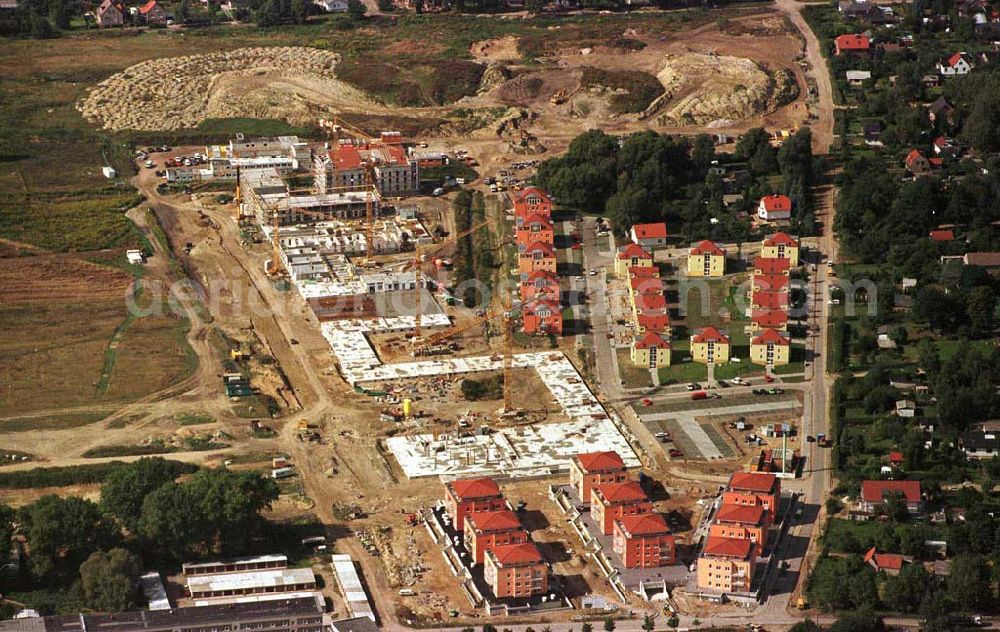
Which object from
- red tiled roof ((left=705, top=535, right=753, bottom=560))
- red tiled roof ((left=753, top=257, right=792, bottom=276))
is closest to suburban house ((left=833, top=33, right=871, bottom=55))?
red tiled roof ((left=753, top=257, right=792, bottom=276))

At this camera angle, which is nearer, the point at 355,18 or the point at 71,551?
the point at 71,551

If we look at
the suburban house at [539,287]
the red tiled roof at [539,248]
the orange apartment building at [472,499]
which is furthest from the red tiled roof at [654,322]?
the orange apartment building at [472,499]

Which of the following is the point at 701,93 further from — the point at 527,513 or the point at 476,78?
the point at 527,513

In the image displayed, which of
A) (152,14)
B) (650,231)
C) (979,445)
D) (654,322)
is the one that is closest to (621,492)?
(979,445)

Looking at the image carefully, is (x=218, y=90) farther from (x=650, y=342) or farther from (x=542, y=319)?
(x=650, y=342)

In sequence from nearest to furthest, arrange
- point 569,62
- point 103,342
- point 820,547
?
1. point 820,547
2. point 103,342
3. point 569,62

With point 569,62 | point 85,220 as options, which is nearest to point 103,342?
point 85,220
